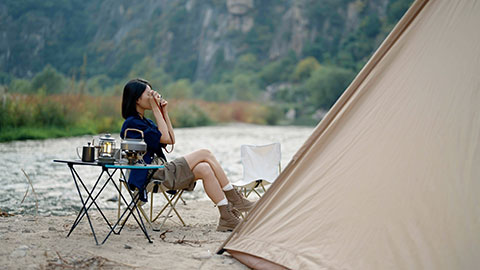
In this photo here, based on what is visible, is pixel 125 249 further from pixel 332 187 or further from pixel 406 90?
pixel 406 90

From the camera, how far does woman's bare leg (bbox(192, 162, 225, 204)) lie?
3.79m

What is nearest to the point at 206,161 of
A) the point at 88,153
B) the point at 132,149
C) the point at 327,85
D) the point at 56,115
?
the point at 132,149

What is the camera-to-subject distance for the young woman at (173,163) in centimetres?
379

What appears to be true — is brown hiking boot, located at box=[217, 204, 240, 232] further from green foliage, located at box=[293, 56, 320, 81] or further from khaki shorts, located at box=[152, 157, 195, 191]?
green foliage, located at box=[293, 56, 320, 81]

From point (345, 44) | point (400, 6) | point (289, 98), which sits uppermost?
point (400, 6)

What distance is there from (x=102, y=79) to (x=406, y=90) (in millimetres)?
53341

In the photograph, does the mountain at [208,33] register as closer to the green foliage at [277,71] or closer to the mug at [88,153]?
the green foliage at [277,71]

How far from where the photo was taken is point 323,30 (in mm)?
56594

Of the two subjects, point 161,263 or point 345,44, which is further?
point 345,44

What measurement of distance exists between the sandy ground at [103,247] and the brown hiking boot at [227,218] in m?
0.06

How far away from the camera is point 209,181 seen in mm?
3824

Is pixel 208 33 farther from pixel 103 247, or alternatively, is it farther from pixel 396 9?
pixel 103 247

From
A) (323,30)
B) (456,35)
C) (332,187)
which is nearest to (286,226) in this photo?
(332,187)

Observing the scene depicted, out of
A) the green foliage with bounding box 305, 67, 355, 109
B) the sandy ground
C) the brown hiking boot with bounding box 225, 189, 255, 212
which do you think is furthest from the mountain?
the sandy ground
